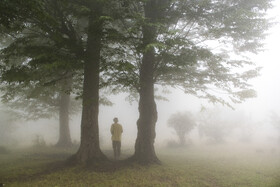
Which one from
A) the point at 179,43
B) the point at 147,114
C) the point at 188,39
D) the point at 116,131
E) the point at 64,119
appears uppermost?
the point at 188,39

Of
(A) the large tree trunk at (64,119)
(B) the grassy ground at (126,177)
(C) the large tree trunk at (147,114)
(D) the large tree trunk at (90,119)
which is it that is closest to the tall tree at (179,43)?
(C) the large tree trunk at (147,114)

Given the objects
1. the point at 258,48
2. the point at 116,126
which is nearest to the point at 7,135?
the point at 116,126

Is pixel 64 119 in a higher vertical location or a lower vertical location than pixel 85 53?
lower

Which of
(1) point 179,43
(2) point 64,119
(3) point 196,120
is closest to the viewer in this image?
(1) point 179,43

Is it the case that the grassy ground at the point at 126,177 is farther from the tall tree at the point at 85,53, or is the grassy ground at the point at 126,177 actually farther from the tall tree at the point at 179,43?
the tall tree at the point at 179,43

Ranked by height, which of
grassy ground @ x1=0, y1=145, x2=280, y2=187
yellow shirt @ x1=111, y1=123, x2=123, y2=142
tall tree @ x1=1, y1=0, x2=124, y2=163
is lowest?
grassy ground @ x1=0, y1=145, x2=280, y2=187

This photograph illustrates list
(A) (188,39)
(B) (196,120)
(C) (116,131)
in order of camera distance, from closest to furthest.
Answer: (A) (188,39)
(C) (116,131)
(B) (196,120)

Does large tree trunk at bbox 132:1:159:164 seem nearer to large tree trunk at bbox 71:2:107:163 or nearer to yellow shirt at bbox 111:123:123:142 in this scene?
yellow shirt at bbox 111:123:123:142

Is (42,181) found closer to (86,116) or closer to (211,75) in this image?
(86,116)

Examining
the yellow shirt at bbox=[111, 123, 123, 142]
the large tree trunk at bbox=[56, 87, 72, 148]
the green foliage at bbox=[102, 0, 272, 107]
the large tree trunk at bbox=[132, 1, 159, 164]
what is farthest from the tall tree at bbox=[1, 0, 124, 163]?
the large tree trunk at bbox=[56, 87, 72, 148]

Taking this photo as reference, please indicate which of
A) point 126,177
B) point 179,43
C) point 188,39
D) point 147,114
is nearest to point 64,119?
point 147,114

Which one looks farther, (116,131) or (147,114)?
(116,131)

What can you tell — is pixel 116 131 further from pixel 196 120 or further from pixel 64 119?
pixel 196 120

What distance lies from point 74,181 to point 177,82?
8.33 m
